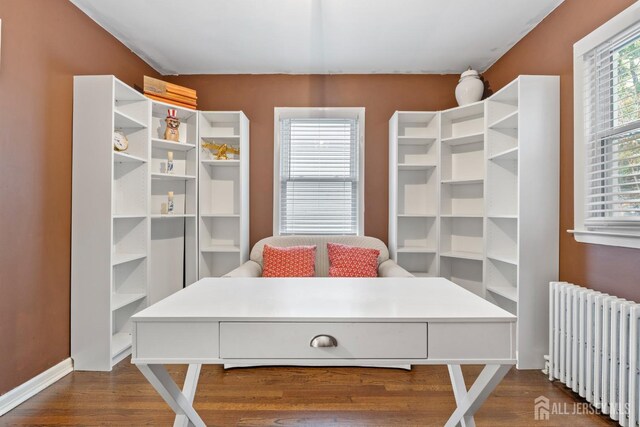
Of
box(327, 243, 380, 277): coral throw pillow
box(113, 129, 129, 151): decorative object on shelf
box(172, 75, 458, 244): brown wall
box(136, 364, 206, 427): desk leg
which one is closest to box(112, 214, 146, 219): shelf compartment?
box(113, 129, 129, 151): decorative object on shelf

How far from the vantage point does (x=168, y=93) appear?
10.4 ft

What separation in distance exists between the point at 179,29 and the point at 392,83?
2108 millimetres

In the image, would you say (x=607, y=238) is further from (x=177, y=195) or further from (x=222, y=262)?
(x=177, y=195)

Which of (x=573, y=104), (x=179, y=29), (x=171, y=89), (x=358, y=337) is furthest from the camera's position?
(x=171, y=89)

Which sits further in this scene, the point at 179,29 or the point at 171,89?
the point at 171,89

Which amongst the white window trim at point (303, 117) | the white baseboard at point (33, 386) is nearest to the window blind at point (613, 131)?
the white window trim at point (303, 117)

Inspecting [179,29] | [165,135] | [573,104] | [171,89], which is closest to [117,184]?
[165,135]

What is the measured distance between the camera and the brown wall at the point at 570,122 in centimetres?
197

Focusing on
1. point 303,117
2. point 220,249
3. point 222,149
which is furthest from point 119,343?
point 303,117

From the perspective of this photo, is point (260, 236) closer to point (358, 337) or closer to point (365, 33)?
point (365, 33)

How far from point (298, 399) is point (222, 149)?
2445mm

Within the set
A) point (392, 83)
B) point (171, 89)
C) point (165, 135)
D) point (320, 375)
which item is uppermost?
point (392, 83)

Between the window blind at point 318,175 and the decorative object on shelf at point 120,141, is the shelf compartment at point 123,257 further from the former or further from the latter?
the window blind at point 318,175

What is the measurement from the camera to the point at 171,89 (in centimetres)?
318
